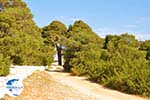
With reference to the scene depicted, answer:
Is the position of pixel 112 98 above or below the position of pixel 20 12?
below

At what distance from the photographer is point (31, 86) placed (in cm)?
1166

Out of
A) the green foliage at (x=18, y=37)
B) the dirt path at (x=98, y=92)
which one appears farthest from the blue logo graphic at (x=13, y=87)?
the green foliage at (x=18, y=37)

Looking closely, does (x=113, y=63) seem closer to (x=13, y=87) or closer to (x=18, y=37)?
(x=18, y=37)

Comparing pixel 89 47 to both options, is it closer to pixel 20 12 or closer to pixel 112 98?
pixel 20 12


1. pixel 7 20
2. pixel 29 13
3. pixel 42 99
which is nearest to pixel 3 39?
pixel 7 20

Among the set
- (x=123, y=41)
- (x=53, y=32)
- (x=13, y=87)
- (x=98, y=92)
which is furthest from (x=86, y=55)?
(x=13, y=87)

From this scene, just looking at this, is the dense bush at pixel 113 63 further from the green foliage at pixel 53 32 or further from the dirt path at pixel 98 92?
the green foliage at pixel 53 32

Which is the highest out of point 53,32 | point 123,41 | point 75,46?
point 53,32

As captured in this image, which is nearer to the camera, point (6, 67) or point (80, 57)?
point (6, 67)

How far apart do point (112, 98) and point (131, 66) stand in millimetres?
4713

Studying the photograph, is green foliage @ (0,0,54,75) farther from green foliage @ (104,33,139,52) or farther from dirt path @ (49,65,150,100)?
dirt path @ (49,65,150,100)

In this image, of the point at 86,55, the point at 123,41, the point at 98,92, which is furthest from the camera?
the point at 123,41

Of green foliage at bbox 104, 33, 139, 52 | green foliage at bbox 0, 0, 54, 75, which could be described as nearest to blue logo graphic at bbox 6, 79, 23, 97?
green foliage at bbox 0, 0, 54, 75

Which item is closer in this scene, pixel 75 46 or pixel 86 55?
pixel 86 55
